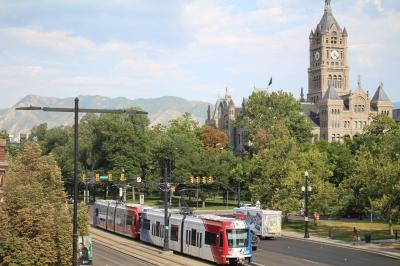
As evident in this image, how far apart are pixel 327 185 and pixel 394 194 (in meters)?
17.7

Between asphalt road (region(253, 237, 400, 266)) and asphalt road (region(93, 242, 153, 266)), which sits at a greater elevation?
asphalt road (region(253, 237, 400, 266))

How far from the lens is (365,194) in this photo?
6456 centimetres

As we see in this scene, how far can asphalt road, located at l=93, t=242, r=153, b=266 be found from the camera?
43.9 meters

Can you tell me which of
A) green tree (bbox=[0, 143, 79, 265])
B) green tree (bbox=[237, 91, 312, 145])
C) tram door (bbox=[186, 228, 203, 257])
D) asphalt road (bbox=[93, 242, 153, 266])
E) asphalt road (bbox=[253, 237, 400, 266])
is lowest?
asphalt road (bbox=[93, 242, 153, 266])

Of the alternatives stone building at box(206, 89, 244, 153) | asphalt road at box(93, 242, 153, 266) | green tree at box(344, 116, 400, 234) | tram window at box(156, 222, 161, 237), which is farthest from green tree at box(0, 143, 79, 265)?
stone building at box(206, 89, 244, 153)

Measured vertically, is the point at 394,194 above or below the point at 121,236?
above

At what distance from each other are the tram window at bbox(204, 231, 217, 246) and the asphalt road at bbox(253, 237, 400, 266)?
3779mm

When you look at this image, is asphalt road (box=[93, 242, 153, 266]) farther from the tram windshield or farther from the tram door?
the tram windshield

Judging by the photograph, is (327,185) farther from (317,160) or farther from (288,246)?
(288,246)

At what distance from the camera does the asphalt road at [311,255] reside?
146ft

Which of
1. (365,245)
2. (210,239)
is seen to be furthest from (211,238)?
(365,245)

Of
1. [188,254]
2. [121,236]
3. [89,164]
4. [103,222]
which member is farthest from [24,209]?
[89,164]

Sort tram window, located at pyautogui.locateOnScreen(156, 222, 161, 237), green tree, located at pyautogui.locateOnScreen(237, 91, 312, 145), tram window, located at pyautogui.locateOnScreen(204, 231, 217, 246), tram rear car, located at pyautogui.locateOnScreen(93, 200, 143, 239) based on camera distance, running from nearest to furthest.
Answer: tram window, located at pyautogui.locateOnScreen(204, 231, 217, 246), tram window, located at pyautogui.locateOnScreen(156, 222, 161, 237), tram rear car, located at pyautogui.locateOnScreen(93, 200, 143, 239), green tree, located at pyautogui.locateOnScreen(237, 91, 312, 145)

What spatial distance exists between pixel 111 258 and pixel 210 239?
8109 mm
